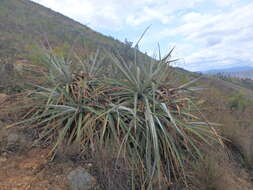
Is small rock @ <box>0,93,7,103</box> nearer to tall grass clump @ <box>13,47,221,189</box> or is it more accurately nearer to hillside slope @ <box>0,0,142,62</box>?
tall grass clump @ <box>13,47,221,189</box>

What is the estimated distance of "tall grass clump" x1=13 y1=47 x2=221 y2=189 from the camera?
258cm

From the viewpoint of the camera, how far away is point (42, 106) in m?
3.25

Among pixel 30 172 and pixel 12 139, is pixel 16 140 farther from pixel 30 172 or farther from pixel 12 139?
pixel 30 172

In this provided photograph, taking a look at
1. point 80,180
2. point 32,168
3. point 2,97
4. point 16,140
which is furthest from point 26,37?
point 80,180

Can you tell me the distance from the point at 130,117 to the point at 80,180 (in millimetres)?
971

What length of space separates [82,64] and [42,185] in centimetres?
216

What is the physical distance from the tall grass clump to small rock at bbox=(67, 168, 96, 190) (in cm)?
29

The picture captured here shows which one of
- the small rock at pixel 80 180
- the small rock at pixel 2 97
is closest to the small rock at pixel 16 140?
the small rock at pixel 80 180

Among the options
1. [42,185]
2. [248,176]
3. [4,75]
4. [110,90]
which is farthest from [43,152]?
[248,176]

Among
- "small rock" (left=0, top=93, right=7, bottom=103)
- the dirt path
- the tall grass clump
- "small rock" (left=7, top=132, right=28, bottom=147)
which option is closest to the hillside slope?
the tall grass clump

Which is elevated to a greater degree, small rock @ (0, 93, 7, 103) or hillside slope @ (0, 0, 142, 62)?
hillside slope @ (0, 0, 142, 62)

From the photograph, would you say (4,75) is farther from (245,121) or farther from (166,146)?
(245,121)

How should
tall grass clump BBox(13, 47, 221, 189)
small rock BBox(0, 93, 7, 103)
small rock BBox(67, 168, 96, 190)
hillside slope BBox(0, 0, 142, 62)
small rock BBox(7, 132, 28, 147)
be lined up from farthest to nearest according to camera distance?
hillside slope BBox(0, 0, 142, 62), small rock BBox(0, 93, 7, 103), small rock BBox(7, 132, 28, 147), tall grass clump BBox(13, 47, 221, 189), small rock BBox(67, 168, 96, 190)

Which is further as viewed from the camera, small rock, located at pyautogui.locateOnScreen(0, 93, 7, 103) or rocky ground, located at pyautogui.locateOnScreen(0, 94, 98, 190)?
small rock, located at pyautogui.locateOnScreen(0, 93, 7, 103)
